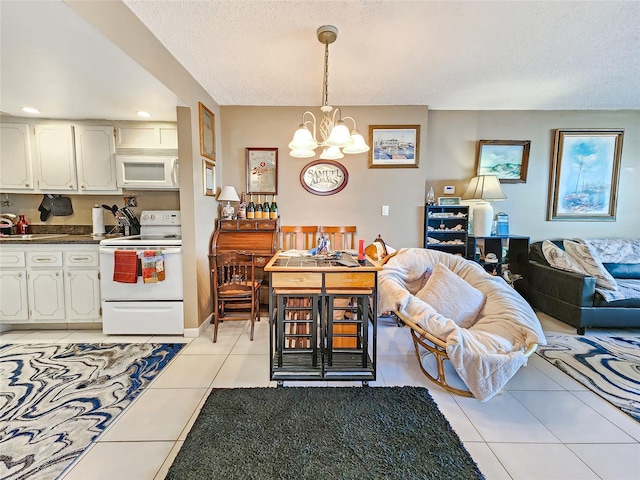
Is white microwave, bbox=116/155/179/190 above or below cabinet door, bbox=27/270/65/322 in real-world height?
above

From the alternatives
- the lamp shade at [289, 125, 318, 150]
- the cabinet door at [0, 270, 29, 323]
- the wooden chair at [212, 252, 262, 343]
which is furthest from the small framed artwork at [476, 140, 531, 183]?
the cabinet door at [0, 270, 29, 323]

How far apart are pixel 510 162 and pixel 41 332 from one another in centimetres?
584

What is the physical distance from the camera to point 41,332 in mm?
2922

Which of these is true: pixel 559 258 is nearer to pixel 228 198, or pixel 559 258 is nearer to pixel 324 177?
pixel 324 177

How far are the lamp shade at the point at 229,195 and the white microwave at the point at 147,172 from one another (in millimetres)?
500

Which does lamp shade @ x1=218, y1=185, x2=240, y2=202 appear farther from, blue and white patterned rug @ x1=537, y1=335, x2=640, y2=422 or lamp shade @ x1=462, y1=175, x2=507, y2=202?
blue and white patterned rug @ x1=537, y1=335, x2=640, y2=422

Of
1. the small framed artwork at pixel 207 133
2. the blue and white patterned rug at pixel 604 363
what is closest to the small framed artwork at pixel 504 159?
the blue and white patterned rug at pixel 604 363

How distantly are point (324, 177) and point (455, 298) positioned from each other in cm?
209

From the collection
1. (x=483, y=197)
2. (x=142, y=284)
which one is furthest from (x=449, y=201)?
(x=142, y=284)

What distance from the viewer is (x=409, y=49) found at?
225 centimetres

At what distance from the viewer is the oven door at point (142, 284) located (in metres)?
2.72

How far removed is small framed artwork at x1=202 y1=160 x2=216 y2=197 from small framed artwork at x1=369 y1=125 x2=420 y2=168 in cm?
191

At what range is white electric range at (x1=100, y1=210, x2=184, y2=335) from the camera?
2725 millimetres

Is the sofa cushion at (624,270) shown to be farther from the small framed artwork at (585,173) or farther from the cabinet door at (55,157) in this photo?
the cabinet door at (55,157)
